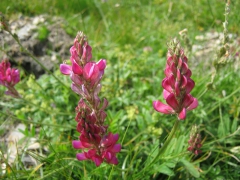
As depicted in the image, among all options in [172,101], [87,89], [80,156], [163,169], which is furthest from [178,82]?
[163,169]

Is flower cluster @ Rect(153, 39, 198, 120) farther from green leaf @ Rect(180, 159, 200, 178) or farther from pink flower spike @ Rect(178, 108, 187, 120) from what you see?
green leaf @ Rect(180, 159, 200, 178)

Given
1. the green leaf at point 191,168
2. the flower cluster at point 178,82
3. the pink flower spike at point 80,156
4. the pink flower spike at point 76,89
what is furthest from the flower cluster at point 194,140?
the pink flower spike at point 76,89

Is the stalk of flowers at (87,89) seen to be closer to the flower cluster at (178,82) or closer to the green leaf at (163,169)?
the flower cluster at (178,82)

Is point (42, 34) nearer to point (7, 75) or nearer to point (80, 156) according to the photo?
point (7, 75)

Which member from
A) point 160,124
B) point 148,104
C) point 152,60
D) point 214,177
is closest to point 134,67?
point 152,60

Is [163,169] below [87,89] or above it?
below

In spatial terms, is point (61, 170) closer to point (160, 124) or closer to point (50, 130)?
point (50, 130)
